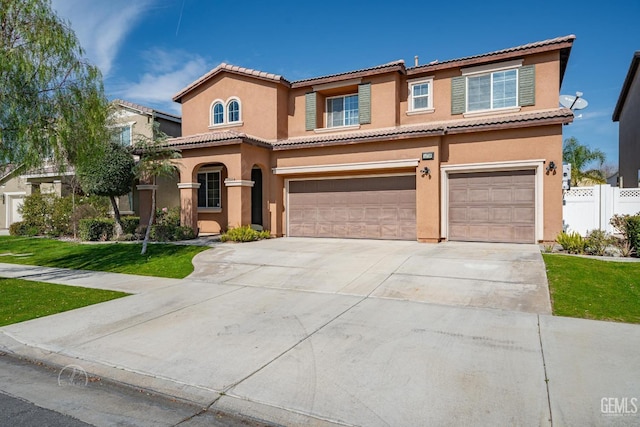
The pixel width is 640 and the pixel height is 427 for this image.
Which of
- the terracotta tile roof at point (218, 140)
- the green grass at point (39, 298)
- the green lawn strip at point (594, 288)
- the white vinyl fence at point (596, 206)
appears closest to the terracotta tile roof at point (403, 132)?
the terracotta tile roof at point (218, 140)

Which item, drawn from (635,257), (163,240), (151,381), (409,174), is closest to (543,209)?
(635,257)

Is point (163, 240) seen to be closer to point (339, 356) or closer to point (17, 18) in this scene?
point (17, 18)

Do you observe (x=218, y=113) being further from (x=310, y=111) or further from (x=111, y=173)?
(x=111, y=173)

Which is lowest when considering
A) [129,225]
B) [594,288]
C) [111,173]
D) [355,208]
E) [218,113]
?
[594,288]

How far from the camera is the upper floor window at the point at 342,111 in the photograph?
57.2 feet

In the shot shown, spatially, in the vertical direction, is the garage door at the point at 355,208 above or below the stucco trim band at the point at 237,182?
below

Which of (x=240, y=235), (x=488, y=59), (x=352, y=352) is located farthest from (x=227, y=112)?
(x=352, y=352)

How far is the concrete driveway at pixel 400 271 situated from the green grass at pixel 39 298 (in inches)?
97.3

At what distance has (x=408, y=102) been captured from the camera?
16484mm

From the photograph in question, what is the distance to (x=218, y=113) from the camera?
1944cm

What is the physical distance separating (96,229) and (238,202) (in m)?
7.05

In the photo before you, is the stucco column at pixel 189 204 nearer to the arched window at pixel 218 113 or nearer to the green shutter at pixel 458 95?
the arched window at pixel 218 113

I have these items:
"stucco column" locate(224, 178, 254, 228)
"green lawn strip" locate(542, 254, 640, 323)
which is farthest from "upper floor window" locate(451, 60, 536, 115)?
"stucco column" locate(224, 178, 254, 228)

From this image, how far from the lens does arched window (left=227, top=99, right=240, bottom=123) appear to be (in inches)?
741
